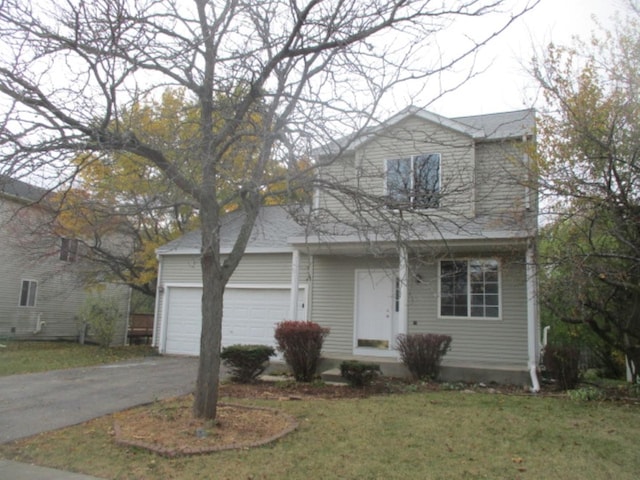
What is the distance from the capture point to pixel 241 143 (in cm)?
659

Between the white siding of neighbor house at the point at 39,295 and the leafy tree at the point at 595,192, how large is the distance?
15408 millimetres

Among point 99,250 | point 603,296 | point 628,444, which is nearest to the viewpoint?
point 628,444

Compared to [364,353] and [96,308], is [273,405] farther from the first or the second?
[96,308]

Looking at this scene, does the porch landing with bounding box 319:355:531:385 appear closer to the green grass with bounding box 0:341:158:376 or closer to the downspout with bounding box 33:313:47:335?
the green grass with bounding box 0:341:158:376

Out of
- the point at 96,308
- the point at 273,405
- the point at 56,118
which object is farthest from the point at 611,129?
the point at 96,308

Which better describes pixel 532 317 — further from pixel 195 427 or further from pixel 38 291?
pixel 38 291

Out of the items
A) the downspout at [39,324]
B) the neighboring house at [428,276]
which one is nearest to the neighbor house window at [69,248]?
the downspout at [39,324]

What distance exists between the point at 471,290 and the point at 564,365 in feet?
9.32

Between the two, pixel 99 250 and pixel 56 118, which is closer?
pixel 56 118

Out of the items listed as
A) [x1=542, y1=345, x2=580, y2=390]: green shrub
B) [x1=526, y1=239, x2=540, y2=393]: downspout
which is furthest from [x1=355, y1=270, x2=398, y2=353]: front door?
[x1=542, y1=345, x2=580, y2=390]: green shrub

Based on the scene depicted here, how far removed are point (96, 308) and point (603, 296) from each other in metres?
14.8

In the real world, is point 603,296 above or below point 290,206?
below

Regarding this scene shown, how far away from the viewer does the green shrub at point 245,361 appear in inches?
382

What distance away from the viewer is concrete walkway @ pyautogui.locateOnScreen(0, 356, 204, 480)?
6.12 m
